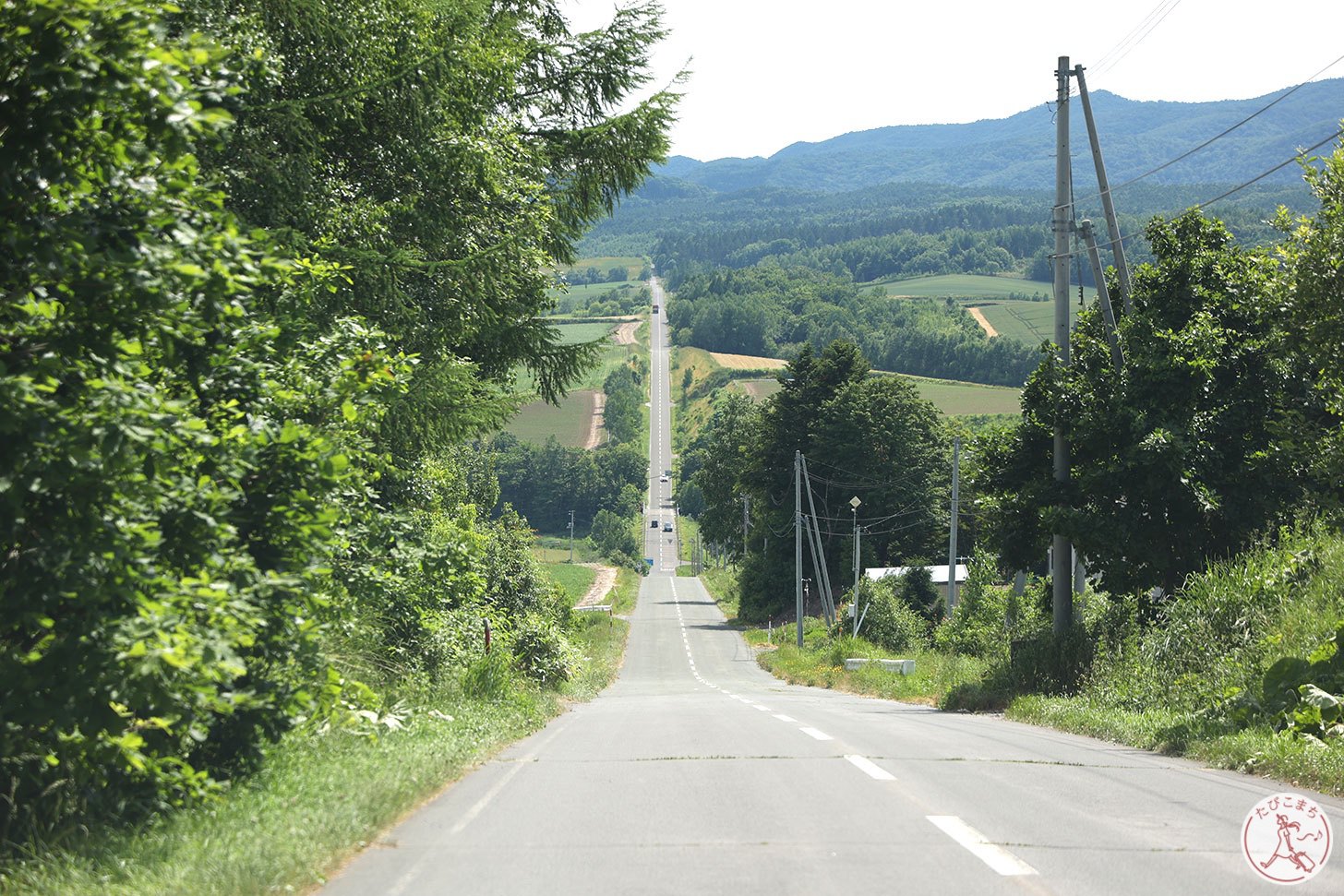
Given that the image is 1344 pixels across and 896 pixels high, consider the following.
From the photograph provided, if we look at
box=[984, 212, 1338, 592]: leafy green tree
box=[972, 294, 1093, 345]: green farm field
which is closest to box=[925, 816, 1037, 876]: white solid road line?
box=[984, 212, 1338, 592]: leafy green tree

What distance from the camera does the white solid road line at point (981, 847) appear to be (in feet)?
21.0

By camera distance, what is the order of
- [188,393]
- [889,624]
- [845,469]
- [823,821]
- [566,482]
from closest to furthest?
[188,393]
[823,821]
[889,624]
[845,469]
[566,482]

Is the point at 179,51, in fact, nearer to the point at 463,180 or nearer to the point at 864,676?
the point at 463,180

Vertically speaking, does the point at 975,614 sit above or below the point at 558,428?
below

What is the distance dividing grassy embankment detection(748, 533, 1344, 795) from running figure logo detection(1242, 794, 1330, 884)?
1289 millimetres

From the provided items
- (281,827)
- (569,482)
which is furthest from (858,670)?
(569,482)

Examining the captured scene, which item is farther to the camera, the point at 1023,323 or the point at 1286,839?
the point at 1023,323

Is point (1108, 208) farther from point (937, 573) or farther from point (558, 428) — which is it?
point (558, 428)

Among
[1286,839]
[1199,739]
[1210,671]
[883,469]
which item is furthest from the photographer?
[883,469]

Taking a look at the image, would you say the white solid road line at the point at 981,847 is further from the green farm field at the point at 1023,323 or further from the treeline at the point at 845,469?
the green farm field at the point at 1023,323

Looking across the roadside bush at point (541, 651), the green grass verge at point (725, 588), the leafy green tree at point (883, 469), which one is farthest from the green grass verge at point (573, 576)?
the roadside bush at point (541, 651)

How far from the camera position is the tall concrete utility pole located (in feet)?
71.2

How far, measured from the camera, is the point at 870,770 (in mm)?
10438

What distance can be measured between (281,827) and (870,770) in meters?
5.41
